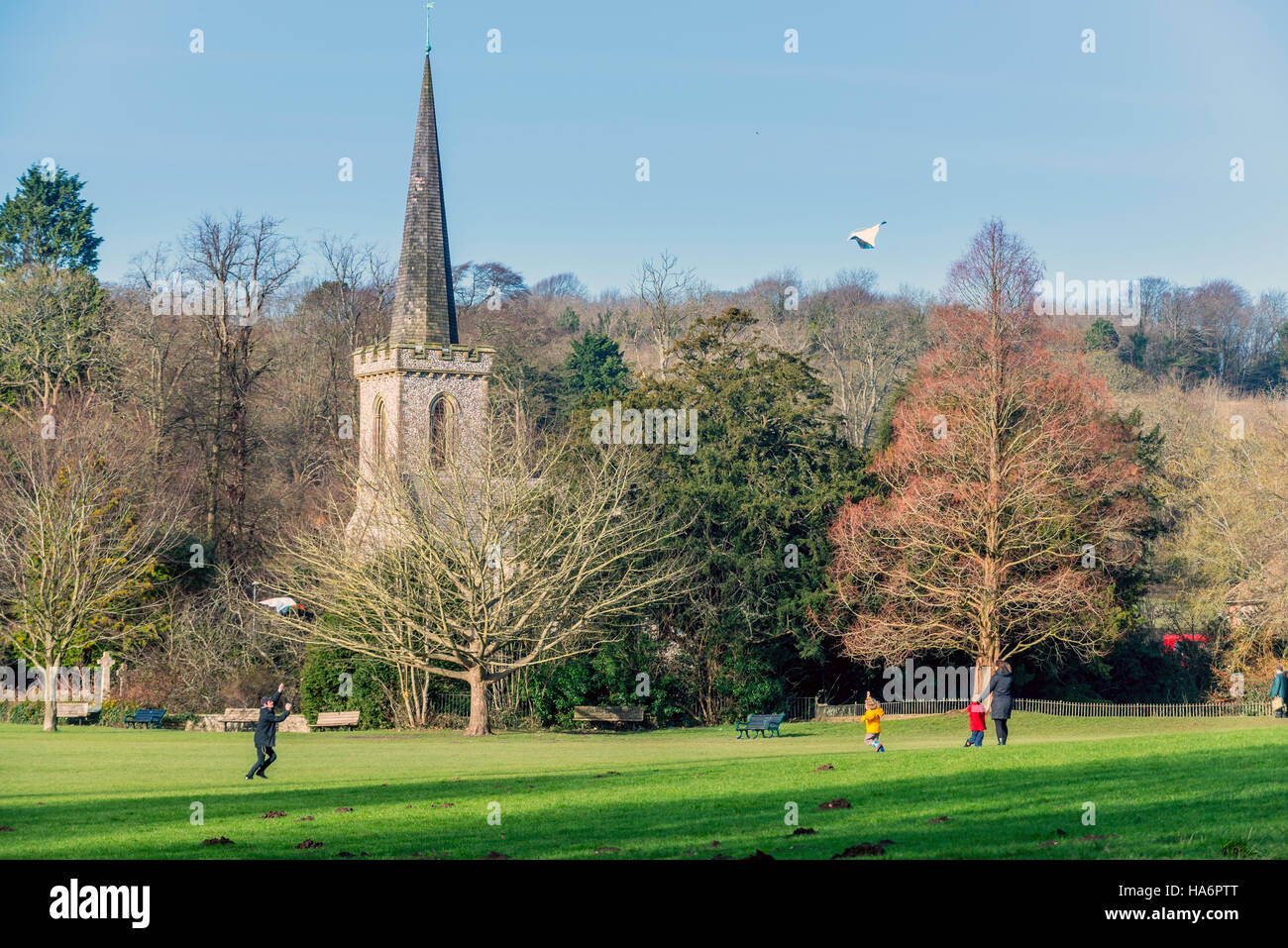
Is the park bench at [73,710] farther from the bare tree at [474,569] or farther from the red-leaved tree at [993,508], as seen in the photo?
the red-leaved tree at [993,508]

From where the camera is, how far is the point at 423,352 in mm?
55625

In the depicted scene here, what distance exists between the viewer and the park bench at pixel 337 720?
40906 mm

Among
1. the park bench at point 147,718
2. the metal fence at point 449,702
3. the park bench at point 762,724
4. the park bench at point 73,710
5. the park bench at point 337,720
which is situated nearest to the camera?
the park bench at point 762,724

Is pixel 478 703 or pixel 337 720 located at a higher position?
Result: pixel 478 703

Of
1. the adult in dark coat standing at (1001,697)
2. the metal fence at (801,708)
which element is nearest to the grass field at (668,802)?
the adult in dark coat standing at (1001,697)

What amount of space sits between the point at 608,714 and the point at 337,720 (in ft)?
28.8

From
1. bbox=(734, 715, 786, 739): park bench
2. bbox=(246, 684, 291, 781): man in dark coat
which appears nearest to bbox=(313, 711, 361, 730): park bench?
bbox=(734, 715, 786, 739): park bench

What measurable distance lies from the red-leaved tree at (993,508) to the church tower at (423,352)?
18.4 m

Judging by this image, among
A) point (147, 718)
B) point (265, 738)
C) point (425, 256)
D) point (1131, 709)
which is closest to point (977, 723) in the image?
point (265, 738)

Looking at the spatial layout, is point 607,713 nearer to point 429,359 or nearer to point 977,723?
point 429,359

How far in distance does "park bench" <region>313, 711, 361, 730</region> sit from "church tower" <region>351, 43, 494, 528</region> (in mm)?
14814

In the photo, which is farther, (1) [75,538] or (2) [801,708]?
(2) [801,708]

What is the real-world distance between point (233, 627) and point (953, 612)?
84.1 ft

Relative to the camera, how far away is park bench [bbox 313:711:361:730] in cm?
4091
